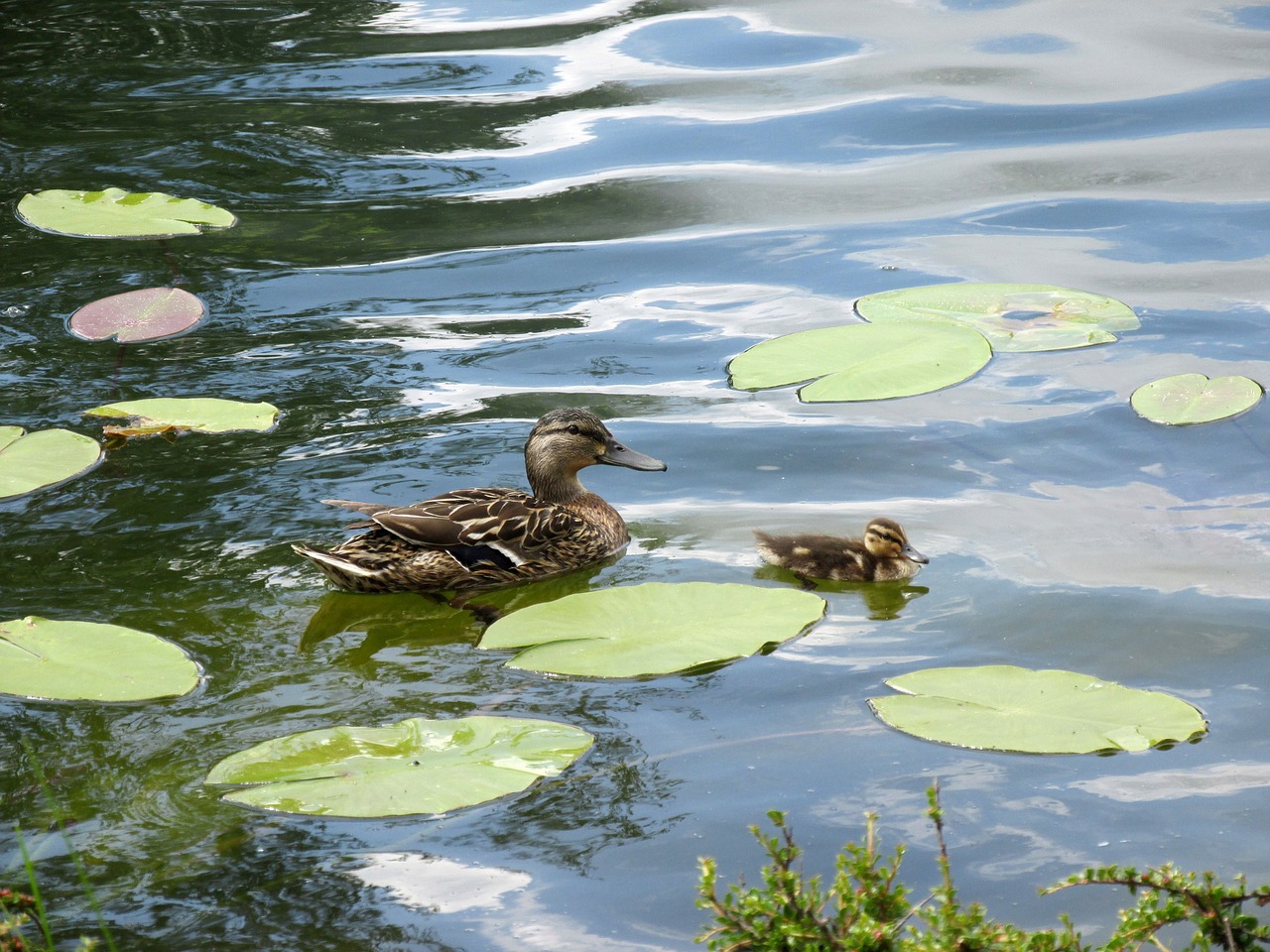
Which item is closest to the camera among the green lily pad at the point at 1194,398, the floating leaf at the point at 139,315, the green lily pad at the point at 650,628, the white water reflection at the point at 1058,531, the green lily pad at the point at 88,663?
the green lily pad at the point at 88,663

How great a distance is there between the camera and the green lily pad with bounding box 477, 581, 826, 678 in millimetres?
4809

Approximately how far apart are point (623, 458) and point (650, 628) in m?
1.57

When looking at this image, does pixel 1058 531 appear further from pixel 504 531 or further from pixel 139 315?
pixel 139 315

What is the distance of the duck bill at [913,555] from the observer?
555 cm

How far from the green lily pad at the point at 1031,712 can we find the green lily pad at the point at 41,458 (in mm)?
3701

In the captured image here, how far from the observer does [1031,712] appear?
4406 mm

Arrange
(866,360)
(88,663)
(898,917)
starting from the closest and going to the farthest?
(898,917)
(88,663)
(866,360)

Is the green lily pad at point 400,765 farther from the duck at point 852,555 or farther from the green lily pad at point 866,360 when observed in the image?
the green lily pad at point 866,360

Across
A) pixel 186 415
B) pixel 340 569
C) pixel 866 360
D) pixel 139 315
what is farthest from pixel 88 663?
pixel 866 360

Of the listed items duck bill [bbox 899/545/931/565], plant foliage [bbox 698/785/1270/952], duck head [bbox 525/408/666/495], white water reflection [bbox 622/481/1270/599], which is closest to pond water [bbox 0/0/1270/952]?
white water reflection [bbox 622/481/1270/599]

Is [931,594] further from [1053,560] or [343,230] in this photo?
[343,230]

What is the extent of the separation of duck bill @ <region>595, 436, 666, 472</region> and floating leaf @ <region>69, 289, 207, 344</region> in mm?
2776

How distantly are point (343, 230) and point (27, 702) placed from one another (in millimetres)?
5296

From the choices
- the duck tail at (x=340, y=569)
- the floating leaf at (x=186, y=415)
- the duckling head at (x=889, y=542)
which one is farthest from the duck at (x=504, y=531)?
the duckling head at (x=889, y=542)
